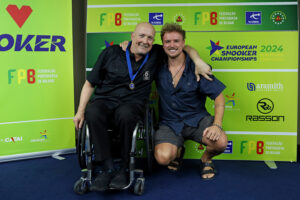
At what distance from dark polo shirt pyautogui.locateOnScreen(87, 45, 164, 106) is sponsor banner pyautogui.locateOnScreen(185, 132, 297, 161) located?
1.06 m

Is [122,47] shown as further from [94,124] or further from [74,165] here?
[74,165]

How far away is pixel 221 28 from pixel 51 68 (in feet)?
5.49

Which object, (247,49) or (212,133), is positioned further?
(247,49)

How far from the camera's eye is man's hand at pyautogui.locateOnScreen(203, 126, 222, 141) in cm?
217

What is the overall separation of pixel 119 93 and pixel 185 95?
54 cm

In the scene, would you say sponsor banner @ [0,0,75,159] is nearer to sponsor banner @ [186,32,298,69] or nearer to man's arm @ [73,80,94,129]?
man's arm @ [73,80,94,129]

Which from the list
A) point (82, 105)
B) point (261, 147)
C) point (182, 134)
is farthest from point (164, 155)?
point (261, 147)

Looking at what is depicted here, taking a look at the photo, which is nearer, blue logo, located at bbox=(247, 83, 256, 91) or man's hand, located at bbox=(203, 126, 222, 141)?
man's hand, located at bbox=(203, 126, 222, 141)

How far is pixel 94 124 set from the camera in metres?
2.00

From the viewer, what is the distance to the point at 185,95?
235 centimetres

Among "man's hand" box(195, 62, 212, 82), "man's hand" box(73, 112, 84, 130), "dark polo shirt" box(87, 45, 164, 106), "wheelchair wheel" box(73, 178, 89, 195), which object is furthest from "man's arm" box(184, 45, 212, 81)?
"wheelchair wheel" box(73, 178, 89, 195)

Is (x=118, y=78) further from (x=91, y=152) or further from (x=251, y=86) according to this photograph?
(x=251, y=86)

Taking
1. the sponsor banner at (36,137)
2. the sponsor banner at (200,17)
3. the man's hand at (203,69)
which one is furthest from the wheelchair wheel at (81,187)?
the sponsor banner at (200,17)

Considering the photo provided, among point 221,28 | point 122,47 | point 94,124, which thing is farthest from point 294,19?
point 94,124
